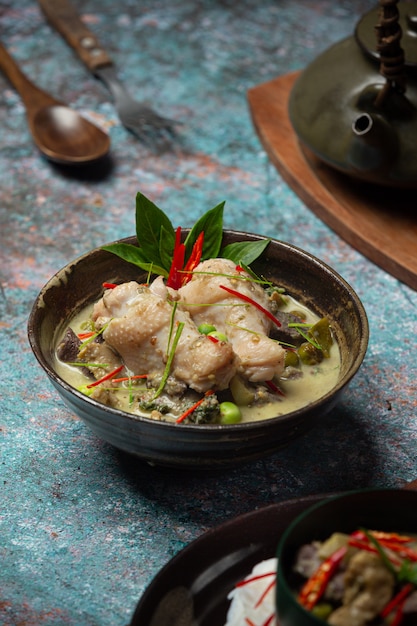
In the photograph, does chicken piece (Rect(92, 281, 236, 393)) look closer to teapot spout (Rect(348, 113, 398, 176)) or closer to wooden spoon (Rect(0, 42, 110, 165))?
teapot spout (Rect(348, 113, 398, 176))

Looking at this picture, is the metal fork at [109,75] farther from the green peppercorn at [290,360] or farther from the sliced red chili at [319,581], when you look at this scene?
the sliced red chili at [319,581]

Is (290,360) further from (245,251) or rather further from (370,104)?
(370,104)

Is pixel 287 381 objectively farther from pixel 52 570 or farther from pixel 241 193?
pixel 241 193

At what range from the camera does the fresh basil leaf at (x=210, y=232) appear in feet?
7.10

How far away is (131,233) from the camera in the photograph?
9.29 feet

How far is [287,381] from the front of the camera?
196cm

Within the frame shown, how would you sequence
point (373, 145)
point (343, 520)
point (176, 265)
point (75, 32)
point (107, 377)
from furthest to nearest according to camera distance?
point (75, 32)
point (373, 145)
point (176, 265)
point (107, 377)
point (343, 520)

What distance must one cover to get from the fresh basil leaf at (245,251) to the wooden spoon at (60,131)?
A: 113cm

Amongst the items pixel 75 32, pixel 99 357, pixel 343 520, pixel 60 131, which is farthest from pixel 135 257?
pixel 75 32

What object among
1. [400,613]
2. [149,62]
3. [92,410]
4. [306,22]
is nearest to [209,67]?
[149,62]

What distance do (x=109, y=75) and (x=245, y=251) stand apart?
1.72 m

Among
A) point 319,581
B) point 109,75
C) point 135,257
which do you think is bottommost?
point 109,75

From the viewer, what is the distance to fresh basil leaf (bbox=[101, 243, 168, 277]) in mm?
2154

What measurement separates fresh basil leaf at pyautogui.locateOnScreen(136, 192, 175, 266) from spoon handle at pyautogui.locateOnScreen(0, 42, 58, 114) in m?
1.41
